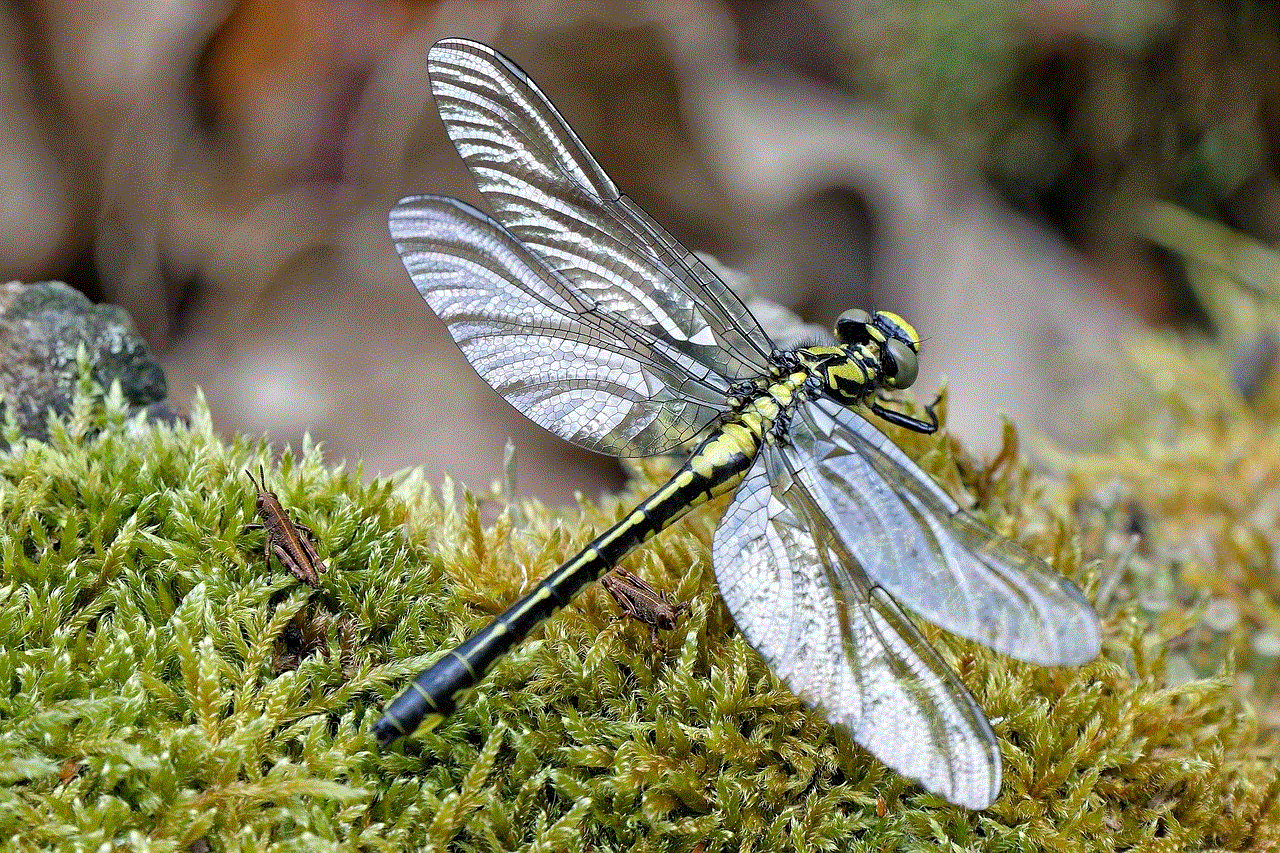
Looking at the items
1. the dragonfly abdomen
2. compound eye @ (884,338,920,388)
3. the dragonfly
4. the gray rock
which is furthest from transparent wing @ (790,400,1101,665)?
the gray rock

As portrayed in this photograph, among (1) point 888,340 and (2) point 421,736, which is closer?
(2) point 421,736

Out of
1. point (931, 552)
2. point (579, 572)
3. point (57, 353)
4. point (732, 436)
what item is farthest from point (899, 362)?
point (57, 353)

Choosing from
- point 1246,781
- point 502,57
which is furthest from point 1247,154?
point 502,57

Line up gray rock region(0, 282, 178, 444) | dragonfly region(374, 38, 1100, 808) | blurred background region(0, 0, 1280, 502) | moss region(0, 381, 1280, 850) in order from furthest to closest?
blurred background region(0, 0, 1280, 502) < gray rock region(0, 282, 178, 444) < dragonfly region(374, 38, 1100, 808) < moss region(0, 381, 1280, 850)

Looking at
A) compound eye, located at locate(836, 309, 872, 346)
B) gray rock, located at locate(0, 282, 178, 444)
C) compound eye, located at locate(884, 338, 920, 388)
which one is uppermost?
gray rock, located at locate(0, 282, 178, 444)

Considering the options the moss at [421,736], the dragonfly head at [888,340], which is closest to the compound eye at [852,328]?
the dragonfly head at [888,340]

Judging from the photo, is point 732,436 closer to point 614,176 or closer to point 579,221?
point 579,221

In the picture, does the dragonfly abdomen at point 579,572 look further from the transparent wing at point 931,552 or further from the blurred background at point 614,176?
the blurred background at point 614,176

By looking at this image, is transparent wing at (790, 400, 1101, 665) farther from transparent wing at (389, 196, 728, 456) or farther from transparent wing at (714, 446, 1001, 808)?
transparent wing at (389, 196, 728, 456)
